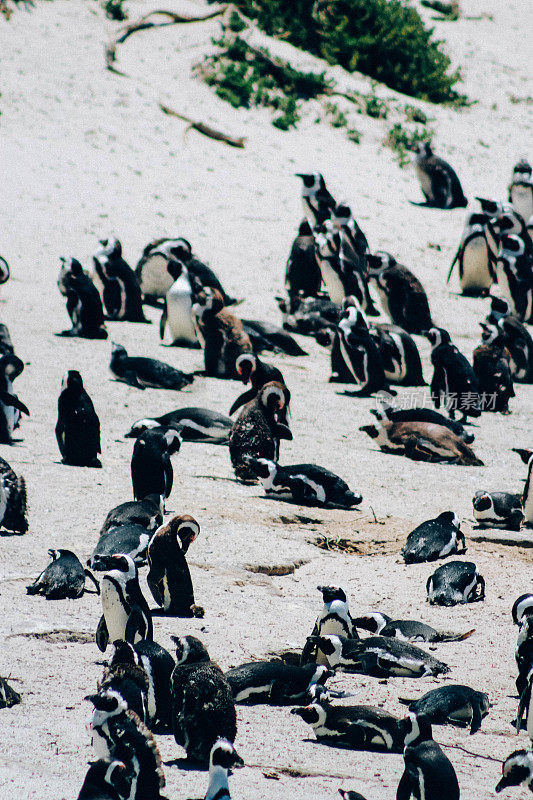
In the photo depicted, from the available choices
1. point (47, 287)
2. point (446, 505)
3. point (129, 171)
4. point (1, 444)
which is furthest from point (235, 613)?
point (129, 171)

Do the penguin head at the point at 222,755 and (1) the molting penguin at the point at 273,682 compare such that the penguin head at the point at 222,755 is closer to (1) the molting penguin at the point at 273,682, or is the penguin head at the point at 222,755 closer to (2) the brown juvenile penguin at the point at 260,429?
(1) the molting penguin at the point at 273,682

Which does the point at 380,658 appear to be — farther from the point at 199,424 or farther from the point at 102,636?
the point at 199,424

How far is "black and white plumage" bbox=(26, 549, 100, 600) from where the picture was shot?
5.88m

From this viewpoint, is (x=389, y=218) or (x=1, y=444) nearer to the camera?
(x=1, y=444)

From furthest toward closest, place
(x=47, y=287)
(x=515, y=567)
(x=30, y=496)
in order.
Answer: (x=47, y=287)
(x=30, y=496)
(x=515, y=567)

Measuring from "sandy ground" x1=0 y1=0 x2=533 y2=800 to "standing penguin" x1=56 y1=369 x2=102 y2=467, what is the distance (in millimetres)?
114

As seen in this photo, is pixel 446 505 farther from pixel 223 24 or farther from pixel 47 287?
pixel 223 24

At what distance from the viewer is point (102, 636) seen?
5.22 metres

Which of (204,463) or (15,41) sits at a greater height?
(15,41)

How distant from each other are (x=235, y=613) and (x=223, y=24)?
1477 centimetres

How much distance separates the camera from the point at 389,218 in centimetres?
1658

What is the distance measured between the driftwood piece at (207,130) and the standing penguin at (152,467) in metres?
9.80

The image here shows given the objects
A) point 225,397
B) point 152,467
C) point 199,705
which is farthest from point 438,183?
point 199,705

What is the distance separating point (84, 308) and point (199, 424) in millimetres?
3073
